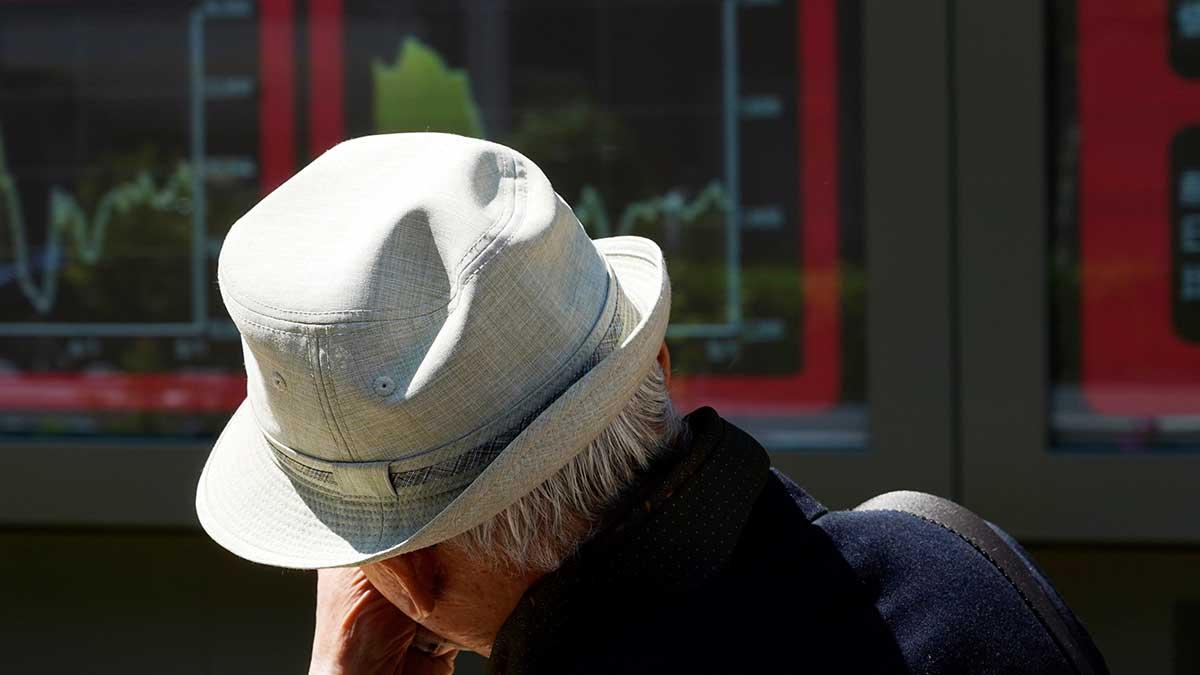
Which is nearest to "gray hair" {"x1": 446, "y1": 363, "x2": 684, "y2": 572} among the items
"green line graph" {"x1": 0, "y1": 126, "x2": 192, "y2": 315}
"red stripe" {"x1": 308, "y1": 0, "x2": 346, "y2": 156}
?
"red stripe" {"x1": 308, "y1": 0, "x2": 346, "y2": 156}

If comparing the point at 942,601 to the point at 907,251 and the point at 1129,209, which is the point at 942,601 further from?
the point at 1129,209

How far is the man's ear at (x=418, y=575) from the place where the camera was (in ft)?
4.51

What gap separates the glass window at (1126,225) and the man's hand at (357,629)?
1955 mm

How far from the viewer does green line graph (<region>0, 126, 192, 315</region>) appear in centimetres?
362

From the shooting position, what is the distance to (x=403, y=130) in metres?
3.49

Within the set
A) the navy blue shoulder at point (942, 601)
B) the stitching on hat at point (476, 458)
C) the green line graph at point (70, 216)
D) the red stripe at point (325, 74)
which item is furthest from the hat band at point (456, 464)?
the green line graph at point (70, 216)

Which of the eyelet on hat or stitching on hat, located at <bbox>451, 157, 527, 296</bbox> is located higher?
stitching on hat, located at <bbox>451, 157, 527, 296</bbox>

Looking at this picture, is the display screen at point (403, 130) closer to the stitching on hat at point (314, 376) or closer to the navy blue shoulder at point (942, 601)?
the navy blue shoulder at point (942, 601)

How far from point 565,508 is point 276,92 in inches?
97.4

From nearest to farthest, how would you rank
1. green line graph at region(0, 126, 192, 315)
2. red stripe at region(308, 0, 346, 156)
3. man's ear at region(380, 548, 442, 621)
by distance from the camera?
man's ear at region(380, 548, 442, 621)
red stripe at region(308, 0, 346, 156)
green line graph at region(0, 126, 192, 315)

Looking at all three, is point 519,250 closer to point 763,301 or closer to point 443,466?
point 443,466

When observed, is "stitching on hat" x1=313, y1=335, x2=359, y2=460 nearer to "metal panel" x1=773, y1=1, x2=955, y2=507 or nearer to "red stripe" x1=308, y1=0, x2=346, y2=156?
"metal panel" x1=773, y1=1, x2=955, y2=507

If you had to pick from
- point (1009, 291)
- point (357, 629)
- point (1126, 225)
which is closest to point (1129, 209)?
point (1126, 225)

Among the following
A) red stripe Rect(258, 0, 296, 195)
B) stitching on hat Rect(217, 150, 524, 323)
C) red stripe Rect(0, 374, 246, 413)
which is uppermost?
red stripe Rect(258, 0, 296, 195)
